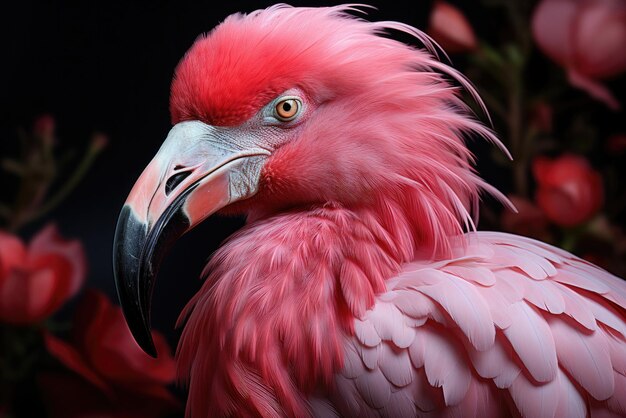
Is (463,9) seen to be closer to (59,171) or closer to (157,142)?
(157,142)

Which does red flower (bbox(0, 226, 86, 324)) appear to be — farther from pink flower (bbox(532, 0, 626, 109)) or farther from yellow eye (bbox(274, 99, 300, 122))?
pink flower (bbox(532, 0, 626, 109))

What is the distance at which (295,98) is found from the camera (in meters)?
0.73

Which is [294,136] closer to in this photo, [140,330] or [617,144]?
[140,330]

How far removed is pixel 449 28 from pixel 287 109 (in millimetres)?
493

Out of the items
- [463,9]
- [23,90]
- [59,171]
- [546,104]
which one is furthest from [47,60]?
[546,104]

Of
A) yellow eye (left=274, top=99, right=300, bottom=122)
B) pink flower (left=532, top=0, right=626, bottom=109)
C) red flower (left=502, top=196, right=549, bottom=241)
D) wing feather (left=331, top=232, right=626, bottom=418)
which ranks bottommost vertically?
red flower (left=502, top=196, right=549, bottom=241)

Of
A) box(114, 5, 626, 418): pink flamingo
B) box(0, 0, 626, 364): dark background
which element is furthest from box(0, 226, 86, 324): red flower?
box(114, 5, 626, 418): pink flamingo

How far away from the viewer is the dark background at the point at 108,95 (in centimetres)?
106

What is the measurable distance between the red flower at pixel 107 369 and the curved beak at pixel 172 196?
362 mm

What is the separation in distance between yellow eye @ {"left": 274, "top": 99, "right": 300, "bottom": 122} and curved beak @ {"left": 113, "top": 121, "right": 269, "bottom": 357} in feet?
0.13

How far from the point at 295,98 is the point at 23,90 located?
60cm

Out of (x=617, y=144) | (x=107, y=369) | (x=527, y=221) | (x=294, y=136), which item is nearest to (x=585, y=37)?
(x=617, y=144)

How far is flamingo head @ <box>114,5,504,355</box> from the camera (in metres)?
0.71

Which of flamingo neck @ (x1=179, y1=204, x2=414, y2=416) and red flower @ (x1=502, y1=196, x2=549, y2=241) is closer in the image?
flamingo neck @ (x1=179, y1=204, x2=414, y2=416)
